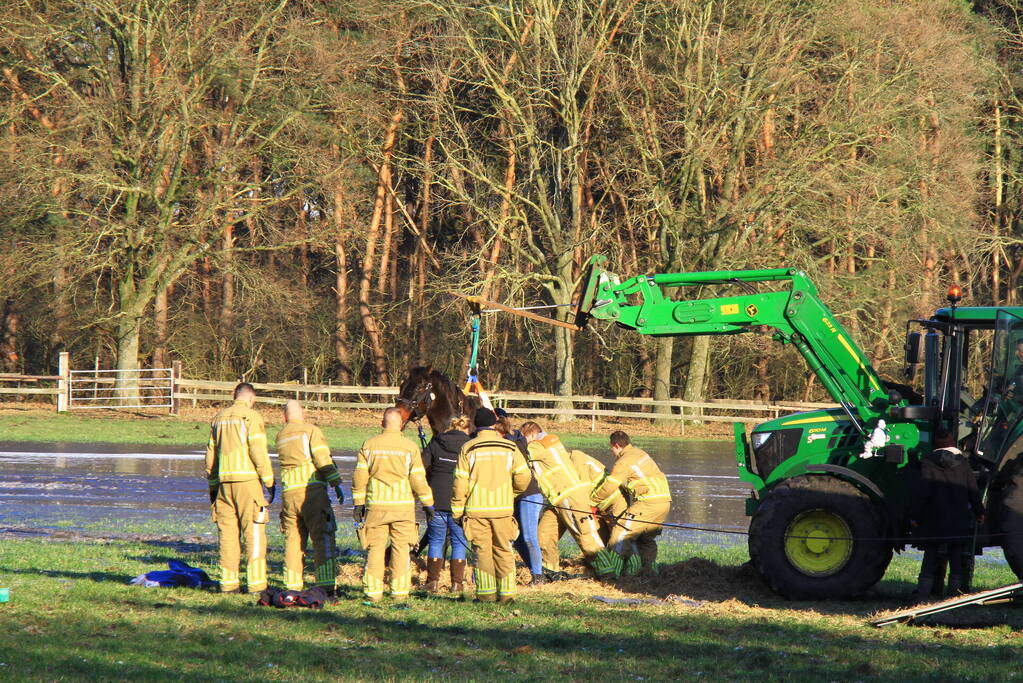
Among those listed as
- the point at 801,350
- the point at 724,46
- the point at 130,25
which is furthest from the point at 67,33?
the point at 801,350

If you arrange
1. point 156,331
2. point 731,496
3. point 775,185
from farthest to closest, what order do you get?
point 156,331
point 775,185
point 731,496

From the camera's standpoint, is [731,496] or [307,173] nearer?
[731,496]

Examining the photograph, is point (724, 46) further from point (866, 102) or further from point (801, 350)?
point (801, 350)

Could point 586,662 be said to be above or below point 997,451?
below

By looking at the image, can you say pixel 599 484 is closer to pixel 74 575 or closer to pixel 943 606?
pixel 943 606

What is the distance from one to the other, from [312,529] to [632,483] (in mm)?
3471

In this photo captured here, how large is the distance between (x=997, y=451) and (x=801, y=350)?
218cm

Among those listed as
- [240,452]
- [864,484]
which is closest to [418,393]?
[240,452]

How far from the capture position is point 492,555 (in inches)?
424

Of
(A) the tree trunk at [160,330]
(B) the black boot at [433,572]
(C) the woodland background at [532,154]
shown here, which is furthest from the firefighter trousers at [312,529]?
(A) the tree trunk at [160,330]

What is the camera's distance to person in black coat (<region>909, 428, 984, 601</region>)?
407 inches

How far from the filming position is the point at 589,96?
34.5m

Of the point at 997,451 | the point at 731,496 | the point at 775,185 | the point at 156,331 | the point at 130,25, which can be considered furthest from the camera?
the point at 156,331

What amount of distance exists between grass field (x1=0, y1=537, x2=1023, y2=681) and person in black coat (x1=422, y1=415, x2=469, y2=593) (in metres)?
0.53
